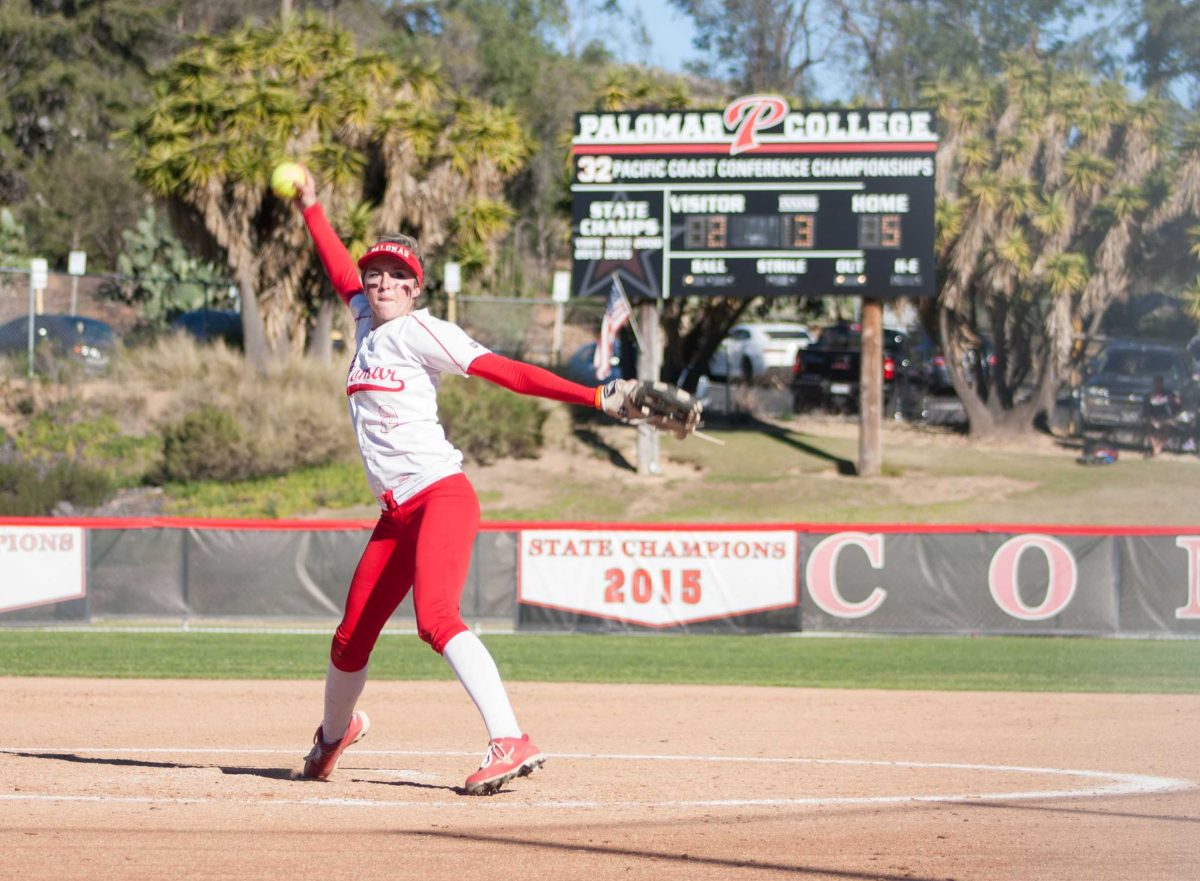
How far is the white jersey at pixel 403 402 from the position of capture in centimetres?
552

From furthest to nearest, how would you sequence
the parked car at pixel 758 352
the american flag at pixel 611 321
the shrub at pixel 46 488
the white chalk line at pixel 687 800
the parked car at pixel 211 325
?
the parked car at pixel 758 352 → the parked car at pixel 211 325 → the shrub at pixel 46 488 → the american flag at pixel 611 321 → the white chalk line at pixel 687 800

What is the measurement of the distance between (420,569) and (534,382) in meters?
0.86

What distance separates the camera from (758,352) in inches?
1405

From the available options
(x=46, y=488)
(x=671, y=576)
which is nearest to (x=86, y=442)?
(x=46, y=488)

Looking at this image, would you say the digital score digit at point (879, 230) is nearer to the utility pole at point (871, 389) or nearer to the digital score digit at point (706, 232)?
the utility pole at point (871, 389)

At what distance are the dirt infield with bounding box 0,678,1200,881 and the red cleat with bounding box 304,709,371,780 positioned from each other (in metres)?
0.10

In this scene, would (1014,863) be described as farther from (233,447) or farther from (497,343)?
(497,343)

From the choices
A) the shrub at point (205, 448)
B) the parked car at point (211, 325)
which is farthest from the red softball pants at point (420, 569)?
the parked car at point (211, 325)

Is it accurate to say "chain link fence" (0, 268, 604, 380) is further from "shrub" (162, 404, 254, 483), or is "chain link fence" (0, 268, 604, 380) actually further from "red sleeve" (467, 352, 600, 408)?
"red sleeve" (467, 352, 600, 408)

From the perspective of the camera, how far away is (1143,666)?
43.8ft

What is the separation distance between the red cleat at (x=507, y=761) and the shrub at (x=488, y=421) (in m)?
20.4

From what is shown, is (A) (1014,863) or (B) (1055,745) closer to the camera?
(A) (1014,863)

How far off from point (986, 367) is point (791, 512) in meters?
9.23

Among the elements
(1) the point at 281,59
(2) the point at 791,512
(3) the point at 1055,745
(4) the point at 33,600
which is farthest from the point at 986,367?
(3) the point at 1055,745
